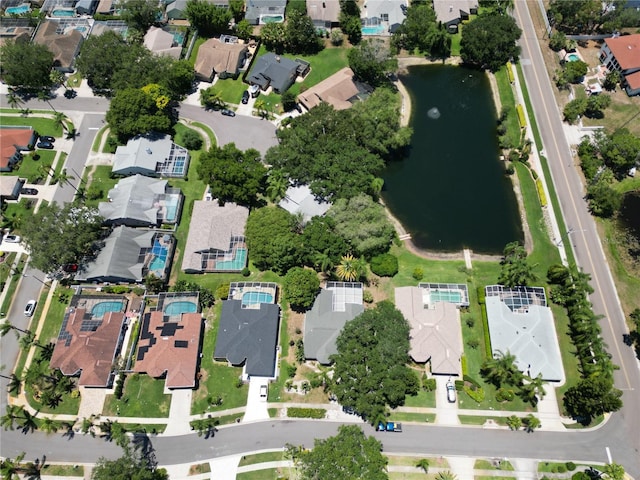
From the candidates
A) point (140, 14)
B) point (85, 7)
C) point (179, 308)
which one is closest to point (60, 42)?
point (85, 7)

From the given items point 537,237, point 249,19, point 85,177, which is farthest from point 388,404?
point 249,19

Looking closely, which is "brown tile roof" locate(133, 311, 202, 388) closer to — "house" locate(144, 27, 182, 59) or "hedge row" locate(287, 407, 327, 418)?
"hedge row" locate(287, 407, 327, 418)

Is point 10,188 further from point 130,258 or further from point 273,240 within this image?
point 273,240

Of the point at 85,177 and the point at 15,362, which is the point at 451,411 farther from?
the point at 85,177

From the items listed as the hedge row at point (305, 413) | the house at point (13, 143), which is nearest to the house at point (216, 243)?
the hedge row at point (305, 413)

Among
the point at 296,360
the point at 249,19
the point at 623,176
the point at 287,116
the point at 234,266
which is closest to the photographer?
the point at 296,360

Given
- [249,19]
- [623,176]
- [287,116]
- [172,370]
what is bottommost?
[172,370]

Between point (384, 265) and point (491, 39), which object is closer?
point (384, 265)
